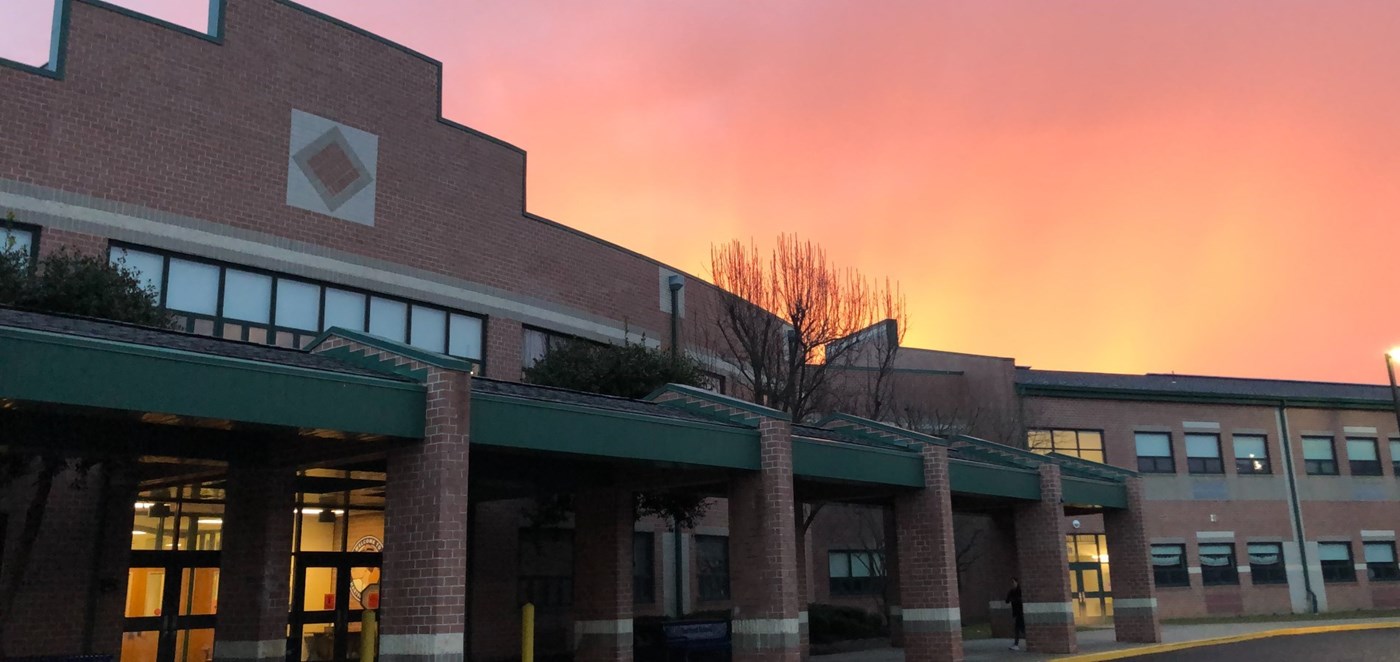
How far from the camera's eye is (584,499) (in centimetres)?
1969

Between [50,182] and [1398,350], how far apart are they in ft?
81.9

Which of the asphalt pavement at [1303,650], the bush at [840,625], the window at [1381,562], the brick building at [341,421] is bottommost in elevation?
the asphalt pavement at [1303,650]

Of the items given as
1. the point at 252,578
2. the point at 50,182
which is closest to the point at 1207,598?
the point at 252,578

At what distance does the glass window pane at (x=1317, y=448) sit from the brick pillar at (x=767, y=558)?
38139 mm

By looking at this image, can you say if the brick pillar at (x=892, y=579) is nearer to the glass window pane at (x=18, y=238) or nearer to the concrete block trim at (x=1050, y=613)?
the concrete block trim at (x=1050, y=613)

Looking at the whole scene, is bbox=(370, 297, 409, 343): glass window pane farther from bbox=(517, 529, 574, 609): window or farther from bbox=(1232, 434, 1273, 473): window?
bbox=(1232, 434, 1273, 473): window

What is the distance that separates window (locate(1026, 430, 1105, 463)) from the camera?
42.8 m

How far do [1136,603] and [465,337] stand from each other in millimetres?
17940

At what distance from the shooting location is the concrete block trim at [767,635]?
648 inches

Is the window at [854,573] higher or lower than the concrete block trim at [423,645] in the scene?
higher

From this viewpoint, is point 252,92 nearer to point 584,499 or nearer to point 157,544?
point 157,544

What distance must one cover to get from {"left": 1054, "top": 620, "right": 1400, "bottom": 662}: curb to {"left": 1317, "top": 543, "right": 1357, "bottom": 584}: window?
8661mm

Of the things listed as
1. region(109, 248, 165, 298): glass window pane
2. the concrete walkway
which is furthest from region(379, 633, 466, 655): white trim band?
the concrete walkway

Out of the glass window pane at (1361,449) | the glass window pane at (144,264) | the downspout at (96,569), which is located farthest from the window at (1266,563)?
the downspout at (96,569)
